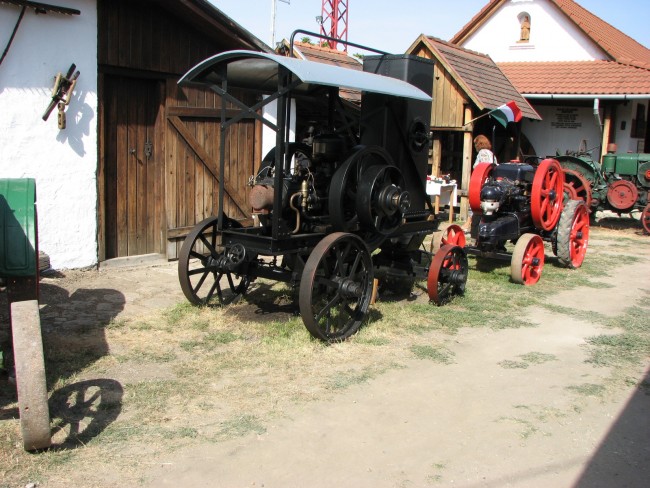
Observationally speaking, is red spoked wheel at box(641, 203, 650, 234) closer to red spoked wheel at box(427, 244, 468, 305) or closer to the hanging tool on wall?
red spoked wheel at box(427, 244, 468, 305)

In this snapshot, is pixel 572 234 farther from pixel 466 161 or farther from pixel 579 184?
pixel 466 161

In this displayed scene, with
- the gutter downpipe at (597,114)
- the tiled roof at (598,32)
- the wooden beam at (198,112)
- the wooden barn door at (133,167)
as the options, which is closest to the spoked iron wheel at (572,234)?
the wooden beam at (198,112)

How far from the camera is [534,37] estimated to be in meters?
19.8

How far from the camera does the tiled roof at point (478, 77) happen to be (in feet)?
46.7

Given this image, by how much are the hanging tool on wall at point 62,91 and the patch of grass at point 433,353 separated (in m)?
4.81

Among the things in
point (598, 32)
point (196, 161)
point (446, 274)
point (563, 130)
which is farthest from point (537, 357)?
point (598, 32)

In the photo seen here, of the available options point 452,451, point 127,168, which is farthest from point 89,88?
point 452,451

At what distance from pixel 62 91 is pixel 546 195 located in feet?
20.4

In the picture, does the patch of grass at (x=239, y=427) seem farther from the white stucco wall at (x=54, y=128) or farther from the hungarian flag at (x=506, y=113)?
the hungarian flag at (x=506, y=113)

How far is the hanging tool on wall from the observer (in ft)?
24.8

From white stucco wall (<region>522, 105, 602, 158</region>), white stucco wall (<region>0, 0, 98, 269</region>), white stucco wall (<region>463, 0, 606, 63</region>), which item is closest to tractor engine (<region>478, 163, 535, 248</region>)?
white stucco wall (<region>0, 0, 98, 269</region>)

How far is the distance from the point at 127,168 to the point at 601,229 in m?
10.5

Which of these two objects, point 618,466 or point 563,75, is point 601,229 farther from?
point 618,466

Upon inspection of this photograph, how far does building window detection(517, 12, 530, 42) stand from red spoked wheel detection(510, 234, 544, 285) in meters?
13.2
